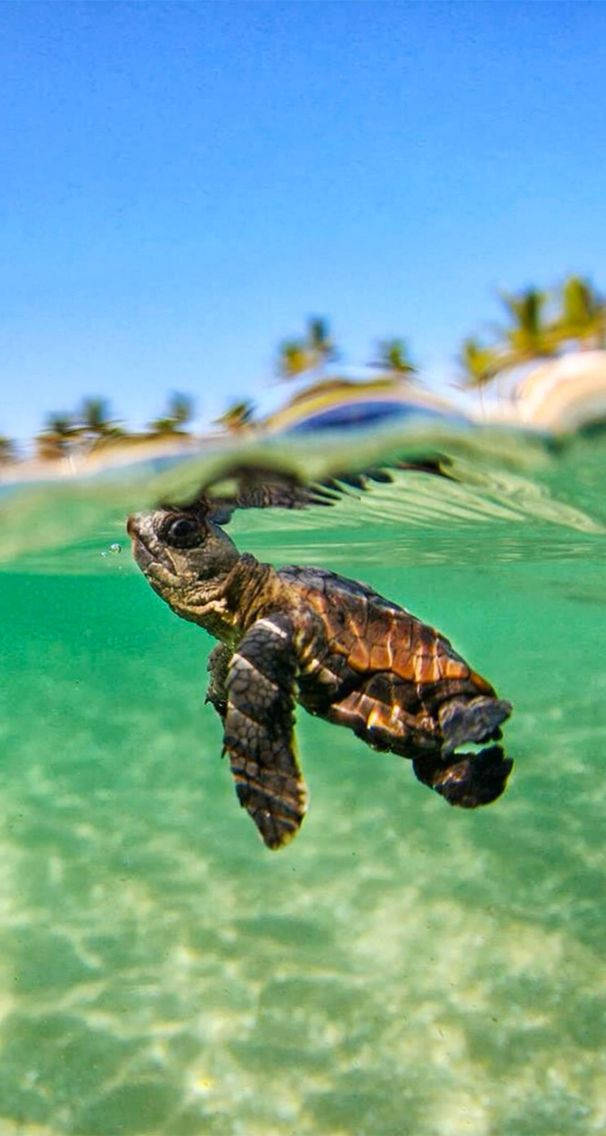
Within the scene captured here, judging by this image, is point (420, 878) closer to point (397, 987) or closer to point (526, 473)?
point (397, 987)

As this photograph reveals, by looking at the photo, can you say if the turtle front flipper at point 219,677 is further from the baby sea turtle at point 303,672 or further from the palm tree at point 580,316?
the palm tree at point 580,316

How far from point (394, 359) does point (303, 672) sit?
9.48 ft

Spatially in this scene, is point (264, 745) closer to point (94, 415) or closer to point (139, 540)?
point (139, 540)

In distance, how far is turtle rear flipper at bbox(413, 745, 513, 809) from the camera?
6480mm

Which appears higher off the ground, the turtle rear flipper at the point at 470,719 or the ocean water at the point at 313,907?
the turtle rear flipper at the point at 470,719

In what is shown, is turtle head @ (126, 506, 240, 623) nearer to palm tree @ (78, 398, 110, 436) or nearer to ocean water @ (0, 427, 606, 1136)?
palm tree @ (78, 398, 110, 436)

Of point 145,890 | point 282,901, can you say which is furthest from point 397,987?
point 145,890

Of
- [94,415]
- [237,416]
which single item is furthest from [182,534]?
[94,415]

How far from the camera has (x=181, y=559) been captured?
7031 mm

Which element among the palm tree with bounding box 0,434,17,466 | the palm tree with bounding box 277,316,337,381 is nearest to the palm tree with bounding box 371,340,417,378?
the palm tree with bounding box 277,316,337,381

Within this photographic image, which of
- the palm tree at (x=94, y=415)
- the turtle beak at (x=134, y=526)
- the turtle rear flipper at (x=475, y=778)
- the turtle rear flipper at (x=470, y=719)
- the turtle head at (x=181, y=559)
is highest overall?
the palm tree at (x=94, y=415)

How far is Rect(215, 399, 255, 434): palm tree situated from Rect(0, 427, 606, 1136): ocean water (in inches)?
76.0

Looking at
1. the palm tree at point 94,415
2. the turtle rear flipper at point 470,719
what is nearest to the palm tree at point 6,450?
the palm tree at point 94,415

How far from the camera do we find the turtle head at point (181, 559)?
7.03 metres
